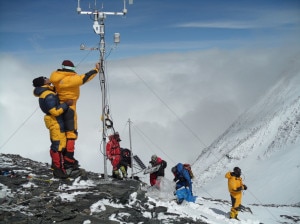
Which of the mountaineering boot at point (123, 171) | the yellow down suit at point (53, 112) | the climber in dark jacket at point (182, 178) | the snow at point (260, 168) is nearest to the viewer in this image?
the yellow down suit at point (53, 112)

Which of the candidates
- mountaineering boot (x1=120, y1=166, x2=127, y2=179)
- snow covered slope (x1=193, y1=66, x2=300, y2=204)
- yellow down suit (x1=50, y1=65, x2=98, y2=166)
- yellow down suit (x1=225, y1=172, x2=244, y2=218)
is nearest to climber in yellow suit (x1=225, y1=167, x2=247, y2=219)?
yellow down suit (x1=225, y1=172, x2=244, y2=218)

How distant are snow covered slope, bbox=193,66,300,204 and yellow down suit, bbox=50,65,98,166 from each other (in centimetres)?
2895

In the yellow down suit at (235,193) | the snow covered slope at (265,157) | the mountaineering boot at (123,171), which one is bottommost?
the yellow down suit at (235,193)

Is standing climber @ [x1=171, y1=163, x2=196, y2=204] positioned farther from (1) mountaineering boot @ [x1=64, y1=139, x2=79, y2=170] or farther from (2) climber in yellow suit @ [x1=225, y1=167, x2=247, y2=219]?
(1) mountaineering boot @ [x1=64, y1=139, x2=79, y2=170]

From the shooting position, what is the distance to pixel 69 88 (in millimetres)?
10656

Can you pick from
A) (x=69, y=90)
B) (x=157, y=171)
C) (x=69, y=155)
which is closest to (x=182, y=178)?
(x=157, y=171)

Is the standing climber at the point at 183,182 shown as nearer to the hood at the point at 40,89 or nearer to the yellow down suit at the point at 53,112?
the yellow down suit at the point at 53,112

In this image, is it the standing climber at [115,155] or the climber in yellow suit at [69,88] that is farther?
→ the standing climber at [115,155]

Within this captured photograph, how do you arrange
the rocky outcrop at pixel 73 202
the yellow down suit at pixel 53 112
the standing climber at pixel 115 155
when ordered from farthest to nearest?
the standing climber at pixel 115 155, the yellow down suit at pixel 53 112, the rocky outcrop at pixel 73 202

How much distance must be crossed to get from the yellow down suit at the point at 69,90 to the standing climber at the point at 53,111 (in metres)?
0.17

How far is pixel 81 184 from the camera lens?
1105 centimetres

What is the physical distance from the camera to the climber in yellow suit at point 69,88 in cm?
1044

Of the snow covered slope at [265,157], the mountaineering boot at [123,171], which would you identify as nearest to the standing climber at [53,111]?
the mountaineering boot at [123,171]

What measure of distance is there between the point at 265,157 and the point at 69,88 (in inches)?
1886
